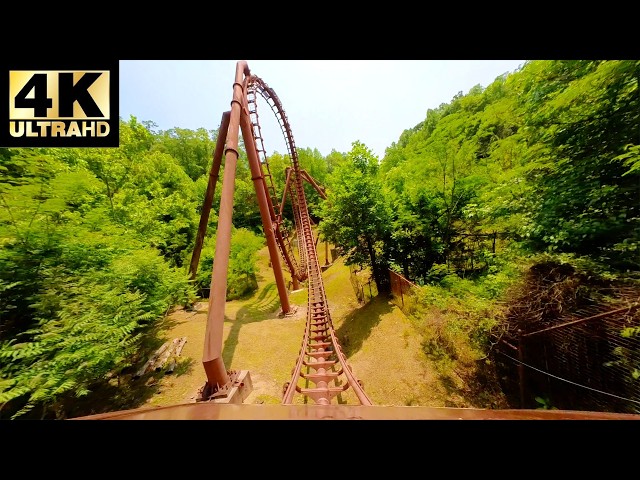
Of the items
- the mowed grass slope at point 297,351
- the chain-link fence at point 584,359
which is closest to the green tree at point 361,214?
the mowed grass slope at point 297,351

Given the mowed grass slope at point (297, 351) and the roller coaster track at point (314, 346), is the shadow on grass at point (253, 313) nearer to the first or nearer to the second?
the mowed grass slope at point (297, 351)

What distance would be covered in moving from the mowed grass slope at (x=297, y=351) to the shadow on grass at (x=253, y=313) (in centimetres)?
3

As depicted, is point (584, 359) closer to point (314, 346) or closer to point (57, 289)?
point (314, 346)

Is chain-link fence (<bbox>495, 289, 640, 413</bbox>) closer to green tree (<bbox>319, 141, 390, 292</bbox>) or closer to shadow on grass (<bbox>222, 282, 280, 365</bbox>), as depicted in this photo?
green tree (<bbox>319, 141, 390, 292</bbox>)

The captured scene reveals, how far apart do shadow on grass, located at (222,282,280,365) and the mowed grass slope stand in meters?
0.03

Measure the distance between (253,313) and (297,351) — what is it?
4.05 m

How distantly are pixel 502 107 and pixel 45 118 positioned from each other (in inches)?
329

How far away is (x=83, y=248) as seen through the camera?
4.04 m

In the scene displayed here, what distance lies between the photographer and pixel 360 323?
7.97 m

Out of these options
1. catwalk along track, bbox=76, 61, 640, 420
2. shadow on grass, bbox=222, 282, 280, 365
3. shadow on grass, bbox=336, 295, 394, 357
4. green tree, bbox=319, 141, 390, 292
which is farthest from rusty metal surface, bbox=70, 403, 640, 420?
green tree, bbox=319, 141, 390, 292

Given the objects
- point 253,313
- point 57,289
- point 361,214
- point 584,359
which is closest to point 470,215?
point 584,359

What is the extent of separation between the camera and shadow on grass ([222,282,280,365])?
243 inches

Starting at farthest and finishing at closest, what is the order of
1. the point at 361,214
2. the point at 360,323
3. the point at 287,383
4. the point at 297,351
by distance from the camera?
the point at 361,214 → the point at 360,323 → the point at 297,351 → the point at 287,383
